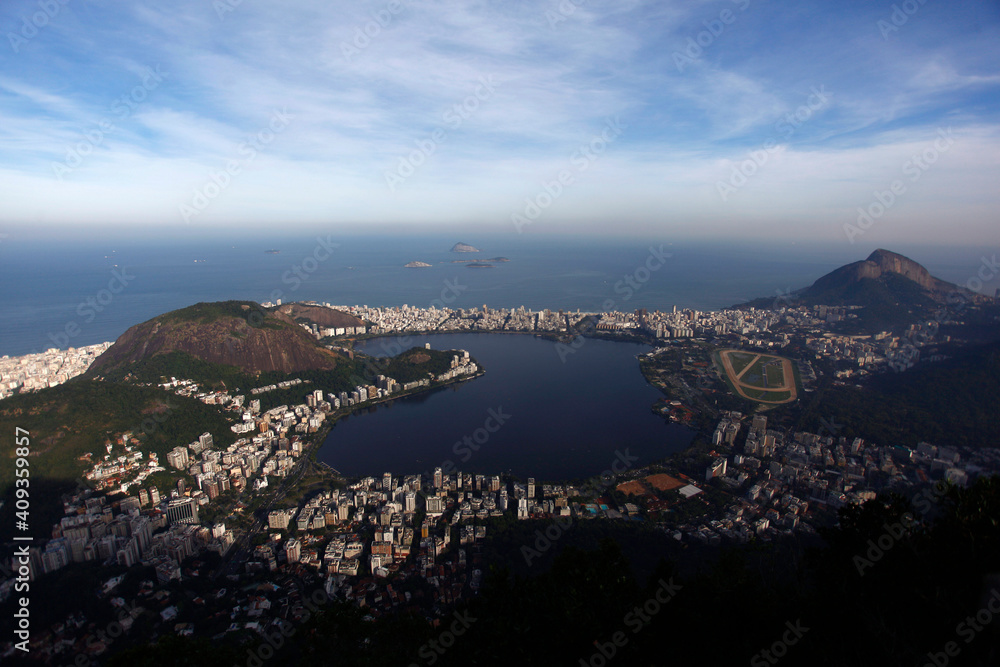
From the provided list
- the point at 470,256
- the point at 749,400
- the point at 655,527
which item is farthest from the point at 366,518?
the point at 470,256

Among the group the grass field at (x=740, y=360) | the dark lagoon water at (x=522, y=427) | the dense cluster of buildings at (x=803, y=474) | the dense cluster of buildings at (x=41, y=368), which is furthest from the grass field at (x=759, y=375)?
the dense cluster of buildings at (x=41, y=368)

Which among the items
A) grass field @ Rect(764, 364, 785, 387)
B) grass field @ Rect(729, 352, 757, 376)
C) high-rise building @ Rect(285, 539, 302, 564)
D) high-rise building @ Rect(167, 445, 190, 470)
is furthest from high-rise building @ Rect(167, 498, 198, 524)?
grass field @ Rect(729, 352, 757, 376)

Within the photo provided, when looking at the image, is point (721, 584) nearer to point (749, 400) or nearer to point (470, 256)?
point (749, 400)

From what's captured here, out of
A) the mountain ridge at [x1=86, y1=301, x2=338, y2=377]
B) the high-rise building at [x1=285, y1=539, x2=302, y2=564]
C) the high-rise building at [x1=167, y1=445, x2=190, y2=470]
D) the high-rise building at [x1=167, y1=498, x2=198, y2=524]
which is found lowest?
the high-rise building at [x1=285, y1=539, x2=302, y2=564]

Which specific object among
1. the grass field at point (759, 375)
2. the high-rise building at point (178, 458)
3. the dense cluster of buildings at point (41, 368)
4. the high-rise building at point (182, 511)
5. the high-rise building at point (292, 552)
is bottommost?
the high-rise building at point (292, 552)

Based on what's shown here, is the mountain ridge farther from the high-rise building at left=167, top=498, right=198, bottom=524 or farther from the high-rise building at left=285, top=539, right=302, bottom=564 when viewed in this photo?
the high-rise building at left=285, top=539, right=302, bottom=564

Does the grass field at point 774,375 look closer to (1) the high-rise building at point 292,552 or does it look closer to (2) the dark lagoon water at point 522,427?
(2) the dark lagoon water at point 522,427

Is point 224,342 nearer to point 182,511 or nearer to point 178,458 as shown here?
point 178,458
